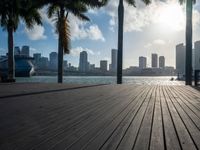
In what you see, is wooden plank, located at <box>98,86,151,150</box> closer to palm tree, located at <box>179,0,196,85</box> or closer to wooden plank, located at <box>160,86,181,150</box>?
wooden plank, located at <box>160,86,181,150</box>

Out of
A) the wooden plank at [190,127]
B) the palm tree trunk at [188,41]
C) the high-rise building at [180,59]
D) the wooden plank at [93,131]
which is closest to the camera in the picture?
the wooden plank at [93,131]

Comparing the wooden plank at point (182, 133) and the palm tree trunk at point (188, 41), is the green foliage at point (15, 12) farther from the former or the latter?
the wooden plank at point (182, 133)

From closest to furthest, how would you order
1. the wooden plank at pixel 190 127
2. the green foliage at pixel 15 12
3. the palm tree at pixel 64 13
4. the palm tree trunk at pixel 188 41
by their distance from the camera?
the wooden plank at pixel 190 127 < the palm tree trunk at pixel 188 41 < the green foliage at pixel 15 12 < the palm tree at pixel 64 13

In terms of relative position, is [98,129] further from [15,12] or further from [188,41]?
[15,12]

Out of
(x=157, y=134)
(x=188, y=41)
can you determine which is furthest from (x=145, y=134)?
(x=188, y=41)

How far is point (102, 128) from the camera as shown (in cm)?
579

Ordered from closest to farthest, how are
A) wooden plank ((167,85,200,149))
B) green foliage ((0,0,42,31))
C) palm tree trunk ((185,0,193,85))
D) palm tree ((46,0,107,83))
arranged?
wooden plank ((167,85,200,149)) < palm tree trunk ((185,0,193,85)) < green foliage ((0,0,42,31)) < palm tree ((46,0,107,83))

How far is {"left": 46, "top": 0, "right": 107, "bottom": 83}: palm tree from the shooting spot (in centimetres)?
2850

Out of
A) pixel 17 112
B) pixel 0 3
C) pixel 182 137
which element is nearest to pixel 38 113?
pixel 17 112

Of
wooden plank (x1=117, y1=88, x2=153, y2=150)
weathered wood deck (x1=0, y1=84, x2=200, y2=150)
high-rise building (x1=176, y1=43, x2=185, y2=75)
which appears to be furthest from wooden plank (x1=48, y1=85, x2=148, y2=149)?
high-rise building (x1=176, y1=43, x2=185, y2=75)

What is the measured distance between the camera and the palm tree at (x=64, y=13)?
28.5 meters

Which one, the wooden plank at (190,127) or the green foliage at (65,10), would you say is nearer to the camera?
the wooden plank at (190,127)

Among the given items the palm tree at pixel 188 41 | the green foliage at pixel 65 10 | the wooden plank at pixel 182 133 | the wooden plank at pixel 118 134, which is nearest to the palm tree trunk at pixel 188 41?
the palm tree at pixel 188 41

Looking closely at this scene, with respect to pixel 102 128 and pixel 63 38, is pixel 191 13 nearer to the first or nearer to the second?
pixel 63 38
